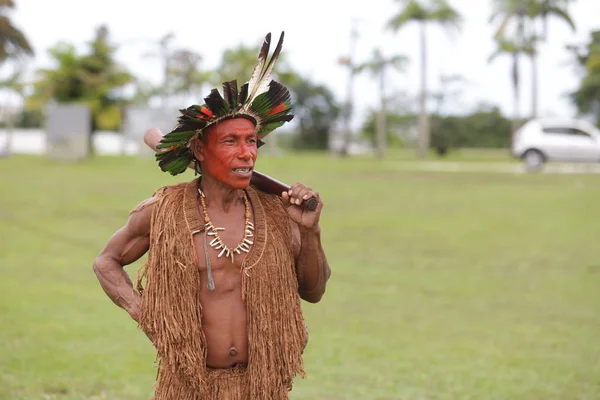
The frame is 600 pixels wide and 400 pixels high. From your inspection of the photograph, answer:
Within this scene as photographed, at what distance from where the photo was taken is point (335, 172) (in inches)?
1250

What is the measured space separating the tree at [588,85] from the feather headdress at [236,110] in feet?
161

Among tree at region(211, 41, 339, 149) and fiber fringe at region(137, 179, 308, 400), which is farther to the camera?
tree at region(211, 41, 339, 149)

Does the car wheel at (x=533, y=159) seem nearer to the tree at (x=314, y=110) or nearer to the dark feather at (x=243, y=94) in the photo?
the dark feather at (x=243, y=94)

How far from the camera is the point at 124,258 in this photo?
3.33m

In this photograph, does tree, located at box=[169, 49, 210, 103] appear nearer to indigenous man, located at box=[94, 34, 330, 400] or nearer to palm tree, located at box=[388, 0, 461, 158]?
palm tree, located at box=[388, 0, 461, 158]

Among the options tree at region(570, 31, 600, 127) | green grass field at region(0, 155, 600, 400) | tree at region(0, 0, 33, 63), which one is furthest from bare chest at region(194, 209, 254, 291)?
tree at region(570, 31, 600, 127)

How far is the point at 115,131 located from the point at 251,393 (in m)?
77.1

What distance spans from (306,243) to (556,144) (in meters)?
29.5

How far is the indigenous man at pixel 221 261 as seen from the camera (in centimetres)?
317

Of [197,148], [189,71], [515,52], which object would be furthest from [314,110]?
[197,148]

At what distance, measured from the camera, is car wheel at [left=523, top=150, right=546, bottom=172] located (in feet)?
103

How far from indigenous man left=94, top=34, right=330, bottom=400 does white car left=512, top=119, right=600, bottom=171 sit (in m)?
29.2

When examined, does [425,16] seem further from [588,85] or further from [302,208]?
[302,208]

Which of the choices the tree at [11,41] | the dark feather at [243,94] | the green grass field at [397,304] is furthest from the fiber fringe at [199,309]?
the tree at [11,41]
